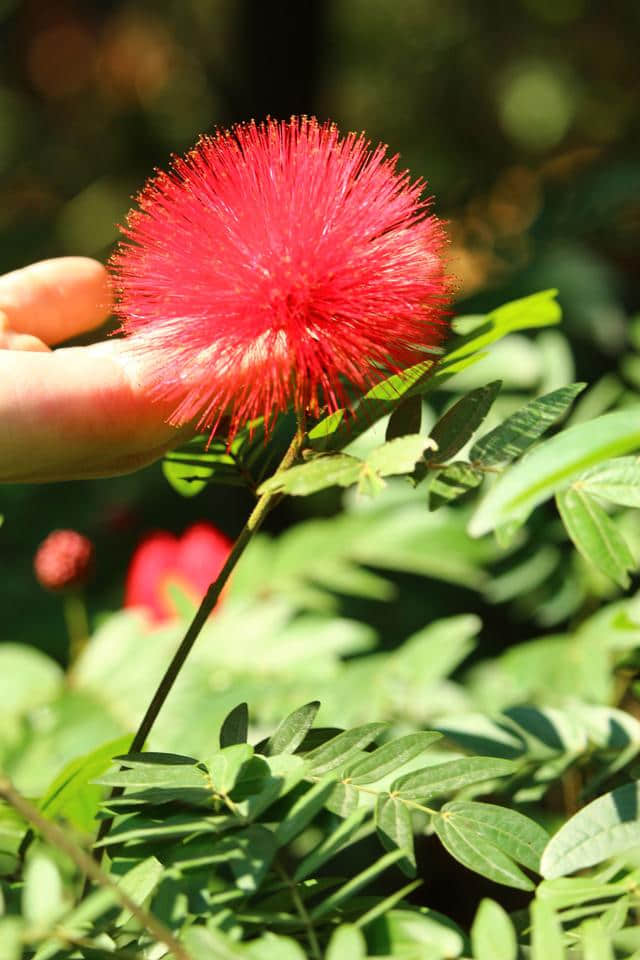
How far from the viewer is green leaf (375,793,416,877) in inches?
19.4

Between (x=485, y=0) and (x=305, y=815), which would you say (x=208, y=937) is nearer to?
(x=305, y=815)

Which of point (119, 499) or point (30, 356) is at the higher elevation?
point (30, 356)

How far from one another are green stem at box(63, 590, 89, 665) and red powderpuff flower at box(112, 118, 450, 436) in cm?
79

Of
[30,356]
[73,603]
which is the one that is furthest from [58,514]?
[30,356]

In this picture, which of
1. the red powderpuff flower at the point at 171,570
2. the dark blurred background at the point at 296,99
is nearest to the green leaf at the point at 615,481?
the red powderpuff flower at the point at 171,570

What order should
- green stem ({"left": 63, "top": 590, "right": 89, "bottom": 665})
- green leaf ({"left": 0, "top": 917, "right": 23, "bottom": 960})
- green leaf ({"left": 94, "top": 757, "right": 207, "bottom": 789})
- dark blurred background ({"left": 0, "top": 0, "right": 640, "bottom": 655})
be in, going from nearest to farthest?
green leaf ({"left": 0, "top": 917, "right": 23, "bottom": 960}) < green leaf ({"left": 94, "top": 757, "right": 207, "bottom": 789}) < green stem ({"left": 63, "top": 590, "right": 89, "bottom": 665}) < dark blurred background ({"left": 0, "top": 0, "right": 640, "bottom": 655})

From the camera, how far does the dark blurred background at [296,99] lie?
2217 mm

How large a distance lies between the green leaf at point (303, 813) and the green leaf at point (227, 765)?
0.10 feet

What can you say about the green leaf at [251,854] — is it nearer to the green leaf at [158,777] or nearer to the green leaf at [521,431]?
the green leaf at [158,777]

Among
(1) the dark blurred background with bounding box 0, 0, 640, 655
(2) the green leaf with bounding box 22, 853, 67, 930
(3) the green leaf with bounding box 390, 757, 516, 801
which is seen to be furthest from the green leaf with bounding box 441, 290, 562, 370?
(1) the dark blurred background with bounding box 0, 0, 640, 655

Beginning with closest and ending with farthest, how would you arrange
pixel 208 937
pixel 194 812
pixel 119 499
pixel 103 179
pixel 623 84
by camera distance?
pixel 208 937, pixel 194 812, pixel 119 499, pixel 103 179, pixel 623 84

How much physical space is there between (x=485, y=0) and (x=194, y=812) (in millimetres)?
3873

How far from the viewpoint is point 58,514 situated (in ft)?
6.36

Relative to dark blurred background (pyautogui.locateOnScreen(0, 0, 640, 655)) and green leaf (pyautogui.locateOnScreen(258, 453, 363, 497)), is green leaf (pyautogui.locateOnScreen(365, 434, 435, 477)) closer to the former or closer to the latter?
green leaf (pyautogui.locateOnScreen(258, 453, 363, 497))
